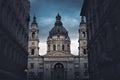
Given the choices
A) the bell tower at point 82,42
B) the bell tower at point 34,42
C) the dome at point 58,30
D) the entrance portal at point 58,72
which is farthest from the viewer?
the dome at point 58,30

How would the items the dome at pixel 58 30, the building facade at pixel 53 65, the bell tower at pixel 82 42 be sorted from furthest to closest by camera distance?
the dome at pixel 58 30
the bell tower at pixel 82 42
the building facade at pixel 53 65

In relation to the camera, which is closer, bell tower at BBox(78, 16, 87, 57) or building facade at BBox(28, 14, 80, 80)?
building facade at BBox(28, 14, 80, 80)

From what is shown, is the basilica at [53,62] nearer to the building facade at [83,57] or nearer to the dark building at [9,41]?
the building facade at [83,57]

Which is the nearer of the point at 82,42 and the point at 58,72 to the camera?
the point at 82,42

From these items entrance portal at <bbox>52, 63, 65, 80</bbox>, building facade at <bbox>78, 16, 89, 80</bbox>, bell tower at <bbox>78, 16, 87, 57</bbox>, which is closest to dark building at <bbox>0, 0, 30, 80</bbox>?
building facade at <bbox>78, 16, 89, 80</bbox>

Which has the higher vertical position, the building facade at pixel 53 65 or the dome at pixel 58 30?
the dome at pixel 58 30

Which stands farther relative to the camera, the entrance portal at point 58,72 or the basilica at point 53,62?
the entrance portal at point 58,72

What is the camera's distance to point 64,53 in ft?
347

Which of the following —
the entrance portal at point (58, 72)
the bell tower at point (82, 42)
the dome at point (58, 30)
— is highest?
the dome at point (58, 30)

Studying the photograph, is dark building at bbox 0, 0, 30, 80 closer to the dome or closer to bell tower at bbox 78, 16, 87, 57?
bell tower at bbox 78, 16, 87, 57

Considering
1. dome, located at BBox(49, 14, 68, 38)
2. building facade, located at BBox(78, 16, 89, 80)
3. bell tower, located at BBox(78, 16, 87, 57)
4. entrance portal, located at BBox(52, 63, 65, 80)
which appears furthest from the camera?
dome, located at BBox(49, 14, 68, 38)

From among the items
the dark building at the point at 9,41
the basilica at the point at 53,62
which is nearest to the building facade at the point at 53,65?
the basilica at the point at 53,62

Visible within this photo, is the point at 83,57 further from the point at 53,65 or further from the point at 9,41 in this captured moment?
the point at 9,41

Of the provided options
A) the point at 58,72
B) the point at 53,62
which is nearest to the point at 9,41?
the point at 53,62
